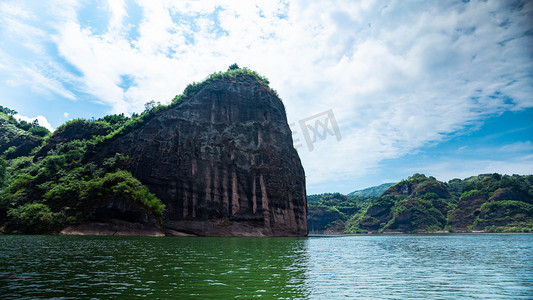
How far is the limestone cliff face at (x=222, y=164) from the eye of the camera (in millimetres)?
70531

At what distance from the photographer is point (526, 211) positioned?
131500 millimetres

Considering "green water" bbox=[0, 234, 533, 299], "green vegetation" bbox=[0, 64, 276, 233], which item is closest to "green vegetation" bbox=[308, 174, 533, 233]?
"green vegetation" bbox=[0, 64, 276, 233]

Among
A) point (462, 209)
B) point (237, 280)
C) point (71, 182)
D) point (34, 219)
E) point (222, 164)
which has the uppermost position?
point (222, 164)

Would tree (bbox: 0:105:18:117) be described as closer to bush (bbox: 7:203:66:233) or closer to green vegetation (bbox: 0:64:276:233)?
green vegetation (bbox: 0:64:276:233)

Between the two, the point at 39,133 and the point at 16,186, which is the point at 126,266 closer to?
the point at 16,186

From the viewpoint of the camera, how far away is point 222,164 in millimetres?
77500

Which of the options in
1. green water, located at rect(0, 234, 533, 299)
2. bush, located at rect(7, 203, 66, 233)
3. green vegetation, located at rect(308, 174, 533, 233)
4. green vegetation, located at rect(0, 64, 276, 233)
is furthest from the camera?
green vegetation, located at rect(308, 174, 533, 233)

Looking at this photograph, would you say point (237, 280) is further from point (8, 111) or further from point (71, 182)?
point (8, 111)

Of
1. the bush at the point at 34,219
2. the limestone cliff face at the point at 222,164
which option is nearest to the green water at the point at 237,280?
the bush at the point at 34,219

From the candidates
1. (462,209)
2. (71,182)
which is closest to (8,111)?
(71,182)

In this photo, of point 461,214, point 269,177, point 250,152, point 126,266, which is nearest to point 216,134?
point 250,152

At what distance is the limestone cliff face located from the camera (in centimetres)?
7053

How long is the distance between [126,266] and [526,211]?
167187 millimetres

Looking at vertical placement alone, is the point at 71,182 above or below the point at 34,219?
above
